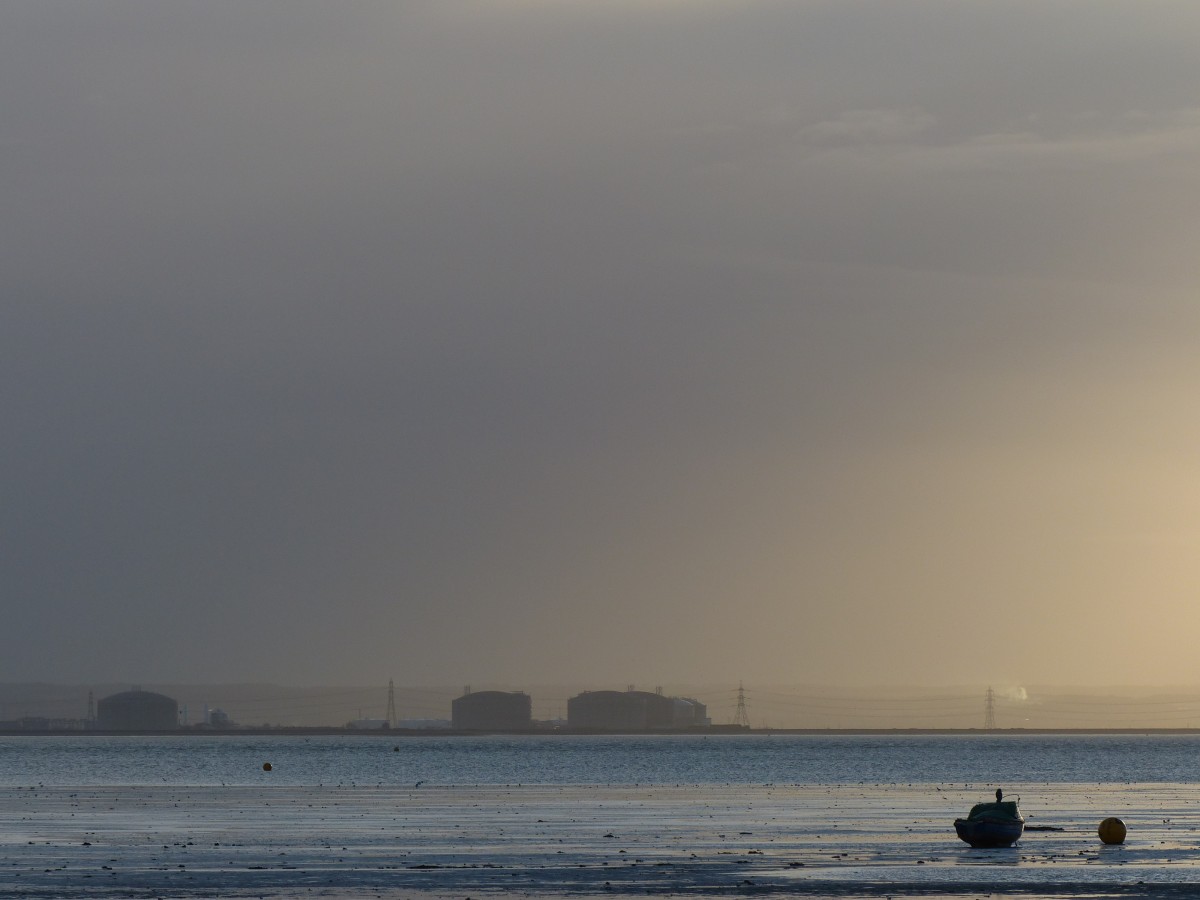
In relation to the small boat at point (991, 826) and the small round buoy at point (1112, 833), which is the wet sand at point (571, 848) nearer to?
the small round buoy at point (1112, 833)

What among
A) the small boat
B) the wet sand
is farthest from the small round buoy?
the small boat

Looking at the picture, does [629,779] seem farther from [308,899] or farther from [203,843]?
[308,899]

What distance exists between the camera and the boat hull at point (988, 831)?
87.2m

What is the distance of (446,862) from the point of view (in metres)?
76.4

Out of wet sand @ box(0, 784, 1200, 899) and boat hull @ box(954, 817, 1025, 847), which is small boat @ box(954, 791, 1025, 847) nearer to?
boat hull @ box(954, 817, 1025, 847)

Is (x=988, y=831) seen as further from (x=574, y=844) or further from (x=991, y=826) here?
(x=574, y=844)

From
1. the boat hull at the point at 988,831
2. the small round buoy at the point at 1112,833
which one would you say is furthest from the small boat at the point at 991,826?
the small round buoy at the point at 1112,833

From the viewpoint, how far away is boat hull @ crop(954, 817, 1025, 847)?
87188 mm

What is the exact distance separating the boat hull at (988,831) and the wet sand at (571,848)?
0.91 metres

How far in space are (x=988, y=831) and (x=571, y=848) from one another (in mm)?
20860

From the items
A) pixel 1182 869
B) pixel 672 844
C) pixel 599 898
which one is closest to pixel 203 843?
pixel 672 844

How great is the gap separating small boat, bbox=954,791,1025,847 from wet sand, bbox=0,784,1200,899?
1002mm

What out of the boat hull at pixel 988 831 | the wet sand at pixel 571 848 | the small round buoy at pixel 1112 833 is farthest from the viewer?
the small round buoy at pixel 1112 833

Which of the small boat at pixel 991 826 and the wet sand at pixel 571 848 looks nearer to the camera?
the wet sand at pixel 571 848
